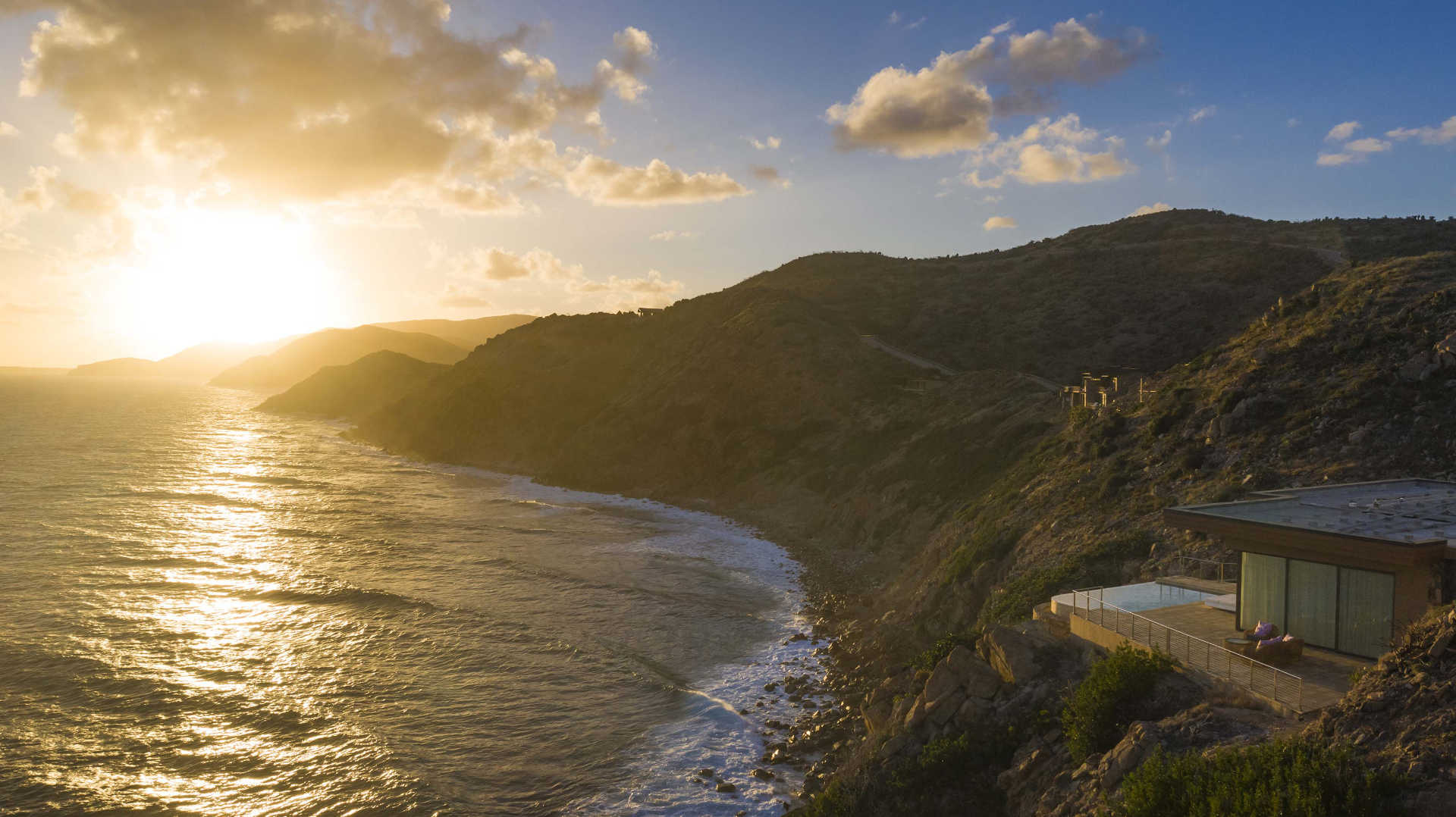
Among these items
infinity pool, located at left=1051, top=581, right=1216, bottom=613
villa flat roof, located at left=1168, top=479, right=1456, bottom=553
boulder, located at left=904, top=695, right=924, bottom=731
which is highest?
villa flat roof, located at left=1168, top=479, right=1456, bottom=553

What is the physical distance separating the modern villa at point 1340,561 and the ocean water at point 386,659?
13724mm

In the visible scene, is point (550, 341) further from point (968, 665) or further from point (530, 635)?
point (968, 665)

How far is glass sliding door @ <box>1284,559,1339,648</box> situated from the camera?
17812mm

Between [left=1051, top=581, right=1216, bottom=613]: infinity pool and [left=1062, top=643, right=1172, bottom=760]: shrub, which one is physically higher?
[left=1051, top=581, right=1216, bottom=613]: infinity pool

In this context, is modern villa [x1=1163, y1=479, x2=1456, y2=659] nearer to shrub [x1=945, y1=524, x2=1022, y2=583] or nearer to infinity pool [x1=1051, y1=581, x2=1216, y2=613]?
infinity pool [x1=1051, y1=581, x2=1216, y2=613]

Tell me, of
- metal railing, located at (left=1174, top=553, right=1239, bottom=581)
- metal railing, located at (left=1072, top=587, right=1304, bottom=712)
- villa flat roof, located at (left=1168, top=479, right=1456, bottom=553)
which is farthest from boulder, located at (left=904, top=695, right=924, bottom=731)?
metal railing, located at (left=1174, top=553, right=1239, bottom=581)

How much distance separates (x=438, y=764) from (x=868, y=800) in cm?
1440

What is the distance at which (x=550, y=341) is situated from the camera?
118812 millimetres

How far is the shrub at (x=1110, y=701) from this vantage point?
16359mm

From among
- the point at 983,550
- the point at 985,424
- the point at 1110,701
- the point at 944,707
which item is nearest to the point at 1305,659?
the point at 1110,701

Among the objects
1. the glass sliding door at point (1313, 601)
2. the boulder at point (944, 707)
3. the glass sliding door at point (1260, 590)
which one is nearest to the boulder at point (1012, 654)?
the boulder at point (944, 707)


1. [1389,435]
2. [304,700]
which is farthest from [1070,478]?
[304,700]

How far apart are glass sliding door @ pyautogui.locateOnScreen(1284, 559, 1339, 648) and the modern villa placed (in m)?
0.02

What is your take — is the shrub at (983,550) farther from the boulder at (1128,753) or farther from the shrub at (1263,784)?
the shrub at (1263,784)
